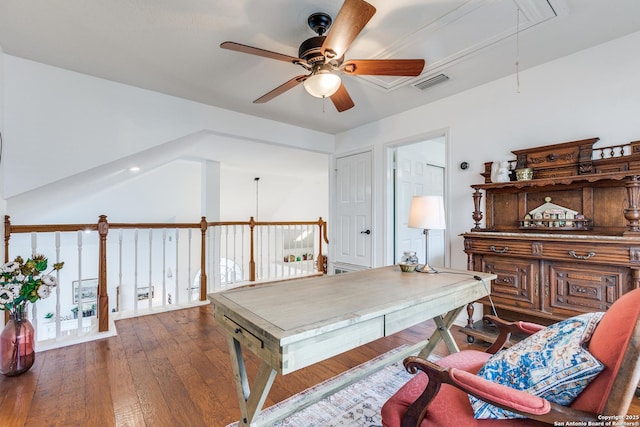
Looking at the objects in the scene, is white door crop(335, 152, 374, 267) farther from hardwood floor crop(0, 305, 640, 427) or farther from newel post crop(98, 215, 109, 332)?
newel post crop(98, 215, 109, 332)

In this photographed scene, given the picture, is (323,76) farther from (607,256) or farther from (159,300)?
(159,300)

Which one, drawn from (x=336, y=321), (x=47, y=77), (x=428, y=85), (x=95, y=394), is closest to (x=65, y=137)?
(x=47, y=77)

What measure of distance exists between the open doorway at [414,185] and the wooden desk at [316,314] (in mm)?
2063

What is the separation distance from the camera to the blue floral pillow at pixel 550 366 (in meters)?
0.91

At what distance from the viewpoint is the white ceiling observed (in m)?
1.83

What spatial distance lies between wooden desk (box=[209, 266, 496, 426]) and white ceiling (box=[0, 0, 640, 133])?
1728mm

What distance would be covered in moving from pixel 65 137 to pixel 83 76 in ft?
1.94

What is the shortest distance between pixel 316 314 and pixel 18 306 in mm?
2525

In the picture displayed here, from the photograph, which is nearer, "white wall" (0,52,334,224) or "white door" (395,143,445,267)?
"white wall" (0,52,334,224)

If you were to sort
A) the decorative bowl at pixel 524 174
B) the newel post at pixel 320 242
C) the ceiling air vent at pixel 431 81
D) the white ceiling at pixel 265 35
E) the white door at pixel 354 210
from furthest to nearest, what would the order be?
the newel post at pixel 320 242
the white door at pixel 354 210
the ceiling air vent at pixel 431 81
the decorative bowl at pixel 524 174
the white ceiling at pixel 265 35

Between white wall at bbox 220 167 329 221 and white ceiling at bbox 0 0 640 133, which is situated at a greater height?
white ceiling at bbox 0 0 640 133

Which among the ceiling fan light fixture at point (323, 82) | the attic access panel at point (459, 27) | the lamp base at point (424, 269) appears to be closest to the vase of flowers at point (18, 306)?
the ceiling fan light fixture at point (323, 82)

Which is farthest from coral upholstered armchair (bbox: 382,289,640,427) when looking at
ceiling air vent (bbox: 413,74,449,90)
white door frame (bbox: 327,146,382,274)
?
white door frame (bbox: 327,146,382,274)

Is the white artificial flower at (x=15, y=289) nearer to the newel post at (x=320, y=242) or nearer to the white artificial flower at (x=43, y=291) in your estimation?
the white artificial flower at (x=43, y=291)
